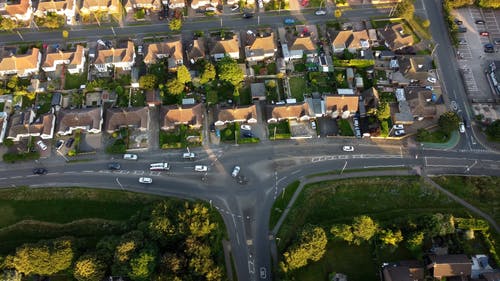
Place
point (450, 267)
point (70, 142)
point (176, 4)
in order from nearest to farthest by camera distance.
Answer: point (450, 267)
point (70, 142)
point (176, 4)

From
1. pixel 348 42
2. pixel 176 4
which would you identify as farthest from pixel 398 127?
pixel 176 4

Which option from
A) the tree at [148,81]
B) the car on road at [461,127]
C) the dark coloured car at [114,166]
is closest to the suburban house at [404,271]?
the car on road at [461,127]

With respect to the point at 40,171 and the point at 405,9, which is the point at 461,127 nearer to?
the point at 405,9

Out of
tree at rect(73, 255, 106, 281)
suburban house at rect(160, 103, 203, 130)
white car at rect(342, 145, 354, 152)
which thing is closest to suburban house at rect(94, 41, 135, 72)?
suburban house at rect(160, 103, 203, 130)

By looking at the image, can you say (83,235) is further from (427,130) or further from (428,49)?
(428,49)

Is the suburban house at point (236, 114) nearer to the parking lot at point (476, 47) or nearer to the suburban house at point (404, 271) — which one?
the suburban house at point (404, 271)

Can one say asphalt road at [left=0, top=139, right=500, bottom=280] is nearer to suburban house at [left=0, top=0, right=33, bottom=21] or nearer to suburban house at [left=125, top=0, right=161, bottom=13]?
suburban house at [left=0, top=0, right=33, bottom=21]
